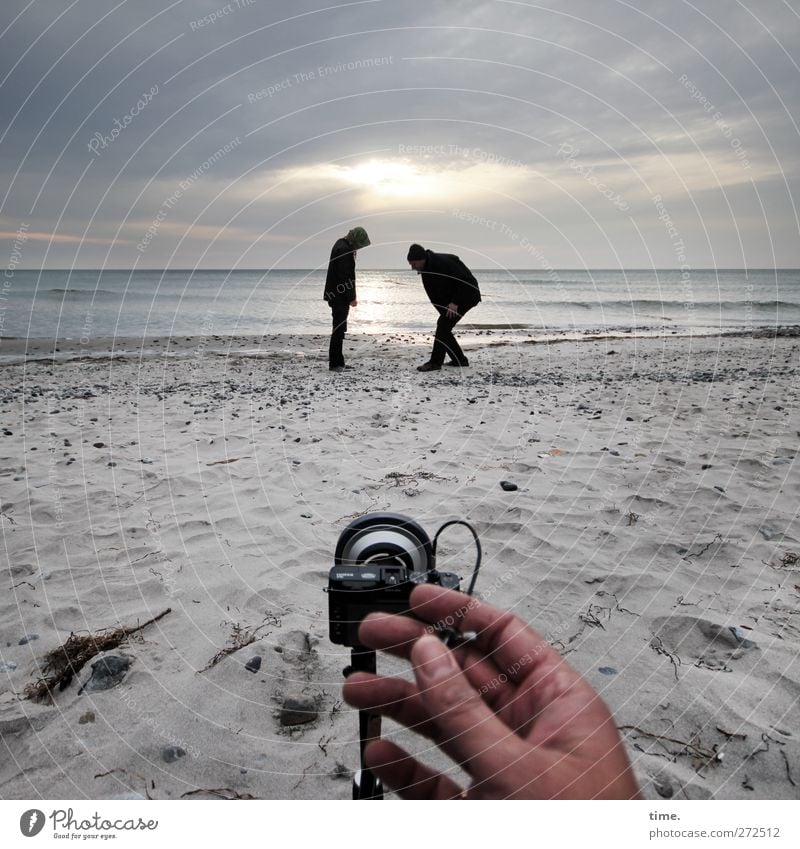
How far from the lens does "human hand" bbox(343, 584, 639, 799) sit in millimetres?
1599

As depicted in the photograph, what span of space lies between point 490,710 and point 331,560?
2764 millimetres

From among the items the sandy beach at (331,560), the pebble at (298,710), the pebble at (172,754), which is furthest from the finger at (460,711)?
the pebble at (172,754)

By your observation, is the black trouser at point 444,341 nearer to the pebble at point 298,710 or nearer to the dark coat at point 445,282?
the dark coat at point 445,282

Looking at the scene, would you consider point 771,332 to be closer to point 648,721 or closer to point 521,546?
point 521,546

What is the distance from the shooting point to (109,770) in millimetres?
2506

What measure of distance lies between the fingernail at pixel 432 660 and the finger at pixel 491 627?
0.62ft

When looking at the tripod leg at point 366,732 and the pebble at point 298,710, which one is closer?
the tripod leg at point 366,732

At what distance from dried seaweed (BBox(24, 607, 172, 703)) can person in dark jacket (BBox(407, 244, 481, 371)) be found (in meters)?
8.82

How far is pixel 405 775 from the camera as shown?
208 centimetres

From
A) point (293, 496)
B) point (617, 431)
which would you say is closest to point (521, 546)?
point (293, 496)

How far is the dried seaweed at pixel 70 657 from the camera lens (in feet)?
9.64

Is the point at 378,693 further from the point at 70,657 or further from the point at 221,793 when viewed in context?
the point at 70,657

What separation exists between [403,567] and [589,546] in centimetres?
289

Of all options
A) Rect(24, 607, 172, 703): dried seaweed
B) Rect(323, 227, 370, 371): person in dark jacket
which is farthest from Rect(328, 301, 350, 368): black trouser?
Rect(24, 607, 172, 703): dried seaweed
